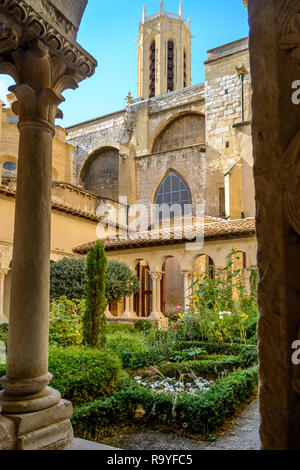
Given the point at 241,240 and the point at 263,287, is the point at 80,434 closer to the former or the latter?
the point at 263,287

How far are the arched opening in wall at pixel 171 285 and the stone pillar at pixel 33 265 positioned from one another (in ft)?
44.4

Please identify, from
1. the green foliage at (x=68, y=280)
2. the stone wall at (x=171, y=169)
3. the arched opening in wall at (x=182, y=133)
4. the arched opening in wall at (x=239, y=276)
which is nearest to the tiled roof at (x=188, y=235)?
the arched opening in wall at (x=239, y=276)

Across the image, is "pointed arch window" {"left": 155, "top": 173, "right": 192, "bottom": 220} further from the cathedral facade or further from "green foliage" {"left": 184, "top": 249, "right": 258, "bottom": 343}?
"green foliage" {"left": 184, "top": 249, "right": 258, "bottom": 343}

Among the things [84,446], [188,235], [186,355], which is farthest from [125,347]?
[188,235]

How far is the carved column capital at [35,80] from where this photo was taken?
8.55ft

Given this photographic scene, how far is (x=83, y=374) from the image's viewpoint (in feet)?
12.4

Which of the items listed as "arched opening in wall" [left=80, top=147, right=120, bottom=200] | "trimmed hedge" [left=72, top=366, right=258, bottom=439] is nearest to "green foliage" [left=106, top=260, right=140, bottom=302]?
"trimmed hedge" [left=72, top=366, right=258, bottom=439]

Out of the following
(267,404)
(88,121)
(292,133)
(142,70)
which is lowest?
(267,404)

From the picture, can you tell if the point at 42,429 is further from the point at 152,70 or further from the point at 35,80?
the point at 152,70

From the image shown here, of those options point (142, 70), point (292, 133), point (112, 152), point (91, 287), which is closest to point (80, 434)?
point (292, 133)

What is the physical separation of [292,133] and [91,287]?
588cm

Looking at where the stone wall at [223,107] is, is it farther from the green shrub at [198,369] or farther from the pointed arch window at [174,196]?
the green shrub at [198,369]

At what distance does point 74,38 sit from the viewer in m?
2.80

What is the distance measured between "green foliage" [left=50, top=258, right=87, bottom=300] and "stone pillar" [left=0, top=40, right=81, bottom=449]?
773cm
